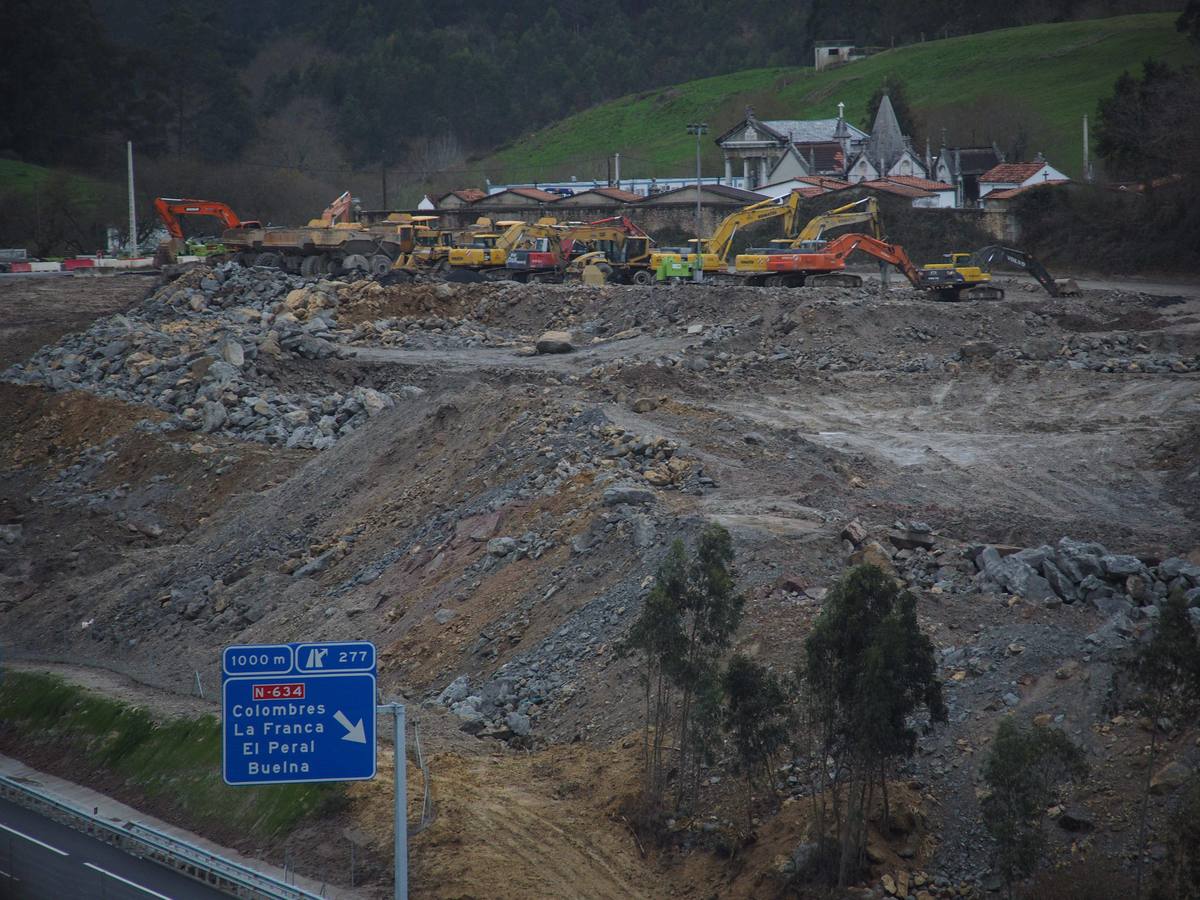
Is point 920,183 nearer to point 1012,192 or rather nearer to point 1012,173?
point 1012,173

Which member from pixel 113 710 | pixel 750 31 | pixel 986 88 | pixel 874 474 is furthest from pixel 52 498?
pixel 750 31

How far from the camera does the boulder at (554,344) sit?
3331 cm

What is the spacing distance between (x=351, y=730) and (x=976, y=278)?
32470 millimetres

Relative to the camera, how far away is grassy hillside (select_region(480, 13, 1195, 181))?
81188mm

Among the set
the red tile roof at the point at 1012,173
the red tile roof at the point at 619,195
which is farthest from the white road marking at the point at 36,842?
the red tile roof at the point at 1012,173

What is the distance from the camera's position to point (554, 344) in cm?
3328

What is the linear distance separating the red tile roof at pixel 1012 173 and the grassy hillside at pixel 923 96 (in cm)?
919

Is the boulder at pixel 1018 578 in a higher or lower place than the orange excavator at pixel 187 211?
lower

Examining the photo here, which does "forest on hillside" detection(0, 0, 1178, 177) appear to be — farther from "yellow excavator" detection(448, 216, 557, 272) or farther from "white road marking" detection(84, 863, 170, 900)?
"white road marking" detection(84, 863, 170, 900)

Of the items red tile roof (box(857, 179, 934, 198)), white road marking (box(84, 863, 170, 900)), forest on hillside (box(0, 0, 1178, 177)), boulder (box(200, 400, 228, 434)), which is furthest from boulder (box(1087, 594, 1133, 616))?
forest on hillside (box(0, 0, 1178, 177))

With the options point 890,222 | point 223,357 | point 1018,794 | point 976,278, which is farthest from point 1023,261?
point 1018,794

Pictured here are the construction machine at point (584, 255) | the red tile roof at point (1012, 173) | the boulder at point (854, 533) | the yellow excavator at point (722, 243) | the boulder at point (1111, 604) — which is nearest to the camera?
the boulder at point (1111, 604)

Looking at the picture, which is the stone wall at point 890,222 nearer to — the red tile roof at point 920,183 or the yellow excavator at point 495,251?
the red tile roof at point 920,183

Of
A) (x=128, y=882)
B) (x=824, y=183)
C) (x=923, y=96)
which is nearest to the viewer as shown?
(x=128, y=882)
